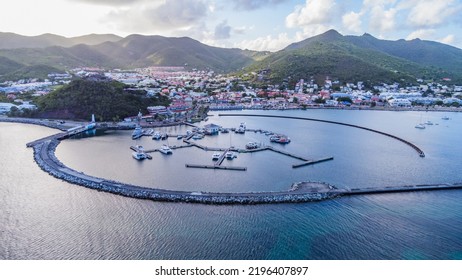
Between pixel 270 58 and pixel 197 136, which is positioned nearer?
pixel 197 136

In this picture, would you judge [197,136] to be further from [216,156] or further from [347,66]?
[347,66]

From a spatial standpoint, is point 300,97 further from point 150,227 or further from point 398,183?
point 150,227

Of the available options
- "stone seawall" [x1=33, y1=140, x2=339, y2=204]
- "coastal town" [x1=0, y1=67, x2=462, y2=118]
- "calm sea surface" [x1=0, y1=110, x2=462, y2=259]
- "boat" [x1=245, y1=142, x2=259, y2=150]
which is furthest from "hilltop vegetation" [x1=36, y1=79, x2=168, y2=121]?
"stone seawall" [x1=33, y1=140, x2=339, y2=204]

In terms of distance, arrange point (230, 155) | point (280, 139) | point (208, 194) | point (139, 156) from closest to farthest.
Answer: point (208, 194), point (139, 156), point (230, 155), point (280, 139)

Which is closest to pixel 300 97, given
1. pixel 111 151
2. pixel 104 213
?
pixel 111 151

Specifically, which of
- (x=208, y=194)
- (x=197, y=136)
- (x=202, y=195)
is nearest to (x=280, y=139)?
(x=197, y=136)

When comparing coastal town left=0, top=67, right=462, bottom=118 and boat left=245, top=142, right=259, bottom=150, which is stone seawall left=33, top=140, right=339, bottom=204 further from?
coastal town left=0, top=67, right=462, bottom=118

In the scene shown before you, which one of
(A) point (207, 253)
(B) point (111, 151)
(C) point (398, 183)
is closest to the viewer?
(A) point (207, 253)
